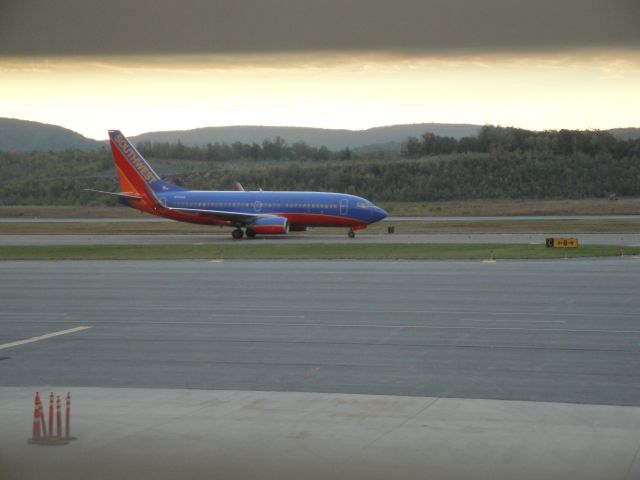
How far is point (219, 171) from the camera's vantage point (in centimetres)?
13362

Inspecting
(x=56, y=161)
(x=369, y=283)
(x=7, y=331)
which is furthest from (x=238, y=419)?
(x=56, y=161)

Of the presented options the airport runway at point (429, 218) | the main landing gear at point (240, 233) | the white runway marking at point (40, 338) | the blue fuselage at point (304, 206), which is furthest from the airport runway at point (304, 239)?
the white runway marking at point (40, 338)

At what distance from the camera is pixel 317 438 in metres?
14.3

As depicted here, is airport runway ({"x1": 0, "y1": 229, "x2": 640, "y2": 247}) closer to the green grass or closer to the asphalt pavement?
the asphalt pavement

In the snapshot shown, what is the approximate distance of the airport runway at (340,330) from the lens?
18828 millimetres

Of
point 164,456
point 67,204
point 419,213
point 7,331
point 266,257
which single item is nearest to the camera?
point 164,456

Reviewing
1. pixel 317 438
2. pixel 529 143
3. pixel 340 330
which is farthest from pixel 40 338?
pixel 529 143

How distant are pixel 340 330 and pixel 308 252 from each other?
26030mm

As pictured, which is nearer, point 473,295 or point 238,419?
point 238,419

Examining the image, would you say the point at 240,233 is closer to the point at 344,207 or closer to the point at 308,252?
the point at 344,207

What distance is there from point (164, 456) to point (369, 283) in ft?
76.5

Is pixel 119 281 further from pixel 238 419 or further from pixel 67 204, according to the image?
pixel 67 204

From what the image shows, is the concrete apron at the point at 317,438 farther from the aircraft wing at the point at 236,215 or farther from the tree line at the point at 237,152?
the tree line at the point at 237,152

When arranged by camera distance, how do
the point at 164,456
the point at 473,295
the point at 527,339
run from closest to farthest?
the point at 164,456
the point at 527,339
the point at 473,295
